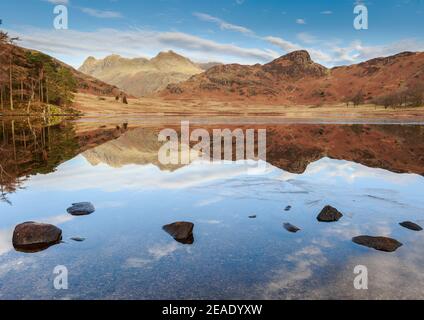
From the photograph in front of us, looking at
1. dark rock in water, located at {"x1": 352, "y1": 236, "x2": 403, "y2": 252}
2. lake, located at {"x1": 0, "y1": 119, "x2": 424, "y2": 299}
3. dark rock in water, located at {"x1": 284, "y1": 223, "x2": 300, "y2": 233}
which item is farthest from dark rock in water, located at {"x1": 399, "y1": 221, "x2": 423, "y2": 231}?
dark rock in water, located at {"x1": 284, "y1": 223, "x2": 300, "y2": 233}

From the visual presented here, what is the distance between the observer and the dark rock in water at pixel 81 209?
43.5ft

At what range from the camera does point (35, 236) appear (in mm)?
10469

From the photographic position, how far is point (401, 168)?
23.3 m

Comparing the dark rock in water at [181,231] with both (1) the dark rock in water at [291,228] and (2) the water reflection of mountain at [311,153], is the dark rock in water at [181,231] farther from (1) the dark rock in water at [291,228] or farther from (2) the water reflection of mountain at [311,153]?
(2) the water reflection of mountain at [311,153]

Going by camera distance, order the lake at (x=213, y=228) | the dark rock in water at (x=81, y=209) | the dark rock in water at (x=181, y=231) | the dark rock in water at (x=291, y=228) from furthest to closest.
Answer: the dark rock in water at (x=81, y=209) → the dark rock in water at (x=291, y=228) → the dark rock in water at (x=181, y=231) → the lake at (x=213, y=228)

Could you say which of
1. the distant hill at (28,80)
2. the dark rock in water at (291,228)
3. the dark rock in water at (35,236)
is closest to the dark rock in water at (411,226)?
the dark rock in water at (291,228)

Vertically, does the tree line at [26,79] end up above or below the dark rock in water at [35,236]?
above

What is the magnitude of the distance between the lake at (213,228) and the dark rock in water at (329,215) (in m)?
0.29

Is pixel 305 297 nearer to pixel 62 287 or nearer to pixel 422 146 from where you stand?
pixel 62 287

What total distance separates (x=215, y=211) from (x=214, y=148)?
18521 mm

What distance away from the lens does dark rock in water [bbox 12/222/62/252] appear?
10.2 meters

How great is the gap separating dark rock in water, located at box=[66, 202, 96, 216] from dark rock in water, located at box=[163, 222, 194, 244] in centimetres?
351

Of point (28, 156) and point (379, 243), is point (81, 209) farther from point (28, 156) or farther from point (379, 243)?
point (28, 156)

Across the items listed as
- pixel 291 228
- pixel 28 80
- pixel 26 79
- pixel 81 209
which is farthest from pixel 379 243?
pixel 28 80
